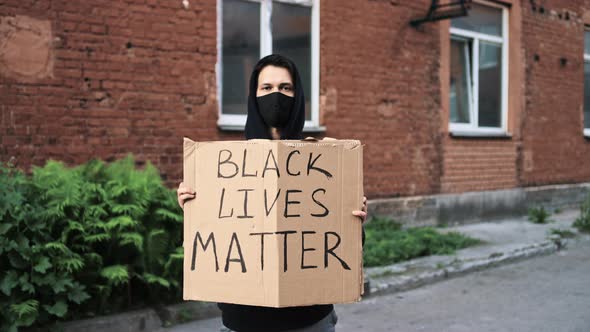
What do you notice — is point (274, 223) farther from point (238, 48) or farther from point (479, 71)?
point (479, 71)

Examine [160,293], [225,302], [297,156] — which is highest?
[297,156]

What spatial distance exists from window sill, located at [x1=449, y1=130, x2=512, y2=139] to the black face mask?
829 cm

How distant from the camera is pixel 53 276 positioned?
4.22m

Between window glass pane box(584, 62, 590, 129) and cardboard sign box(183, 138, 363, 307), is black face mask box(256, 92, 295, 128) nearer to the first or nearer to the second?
cardboard sign box(183, 138, 363, 307)

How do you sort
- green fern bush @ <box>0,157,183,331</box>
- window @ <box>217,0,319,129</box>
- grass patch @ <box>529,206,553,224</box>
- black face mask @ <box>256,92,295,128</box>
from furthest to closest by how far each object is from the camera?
grass patch @ <box>529,206,553,224</box> < window @ <box>217,0,319,129</box> < green fern bush @ <box>0,157,183,331</box> < black face mask @ <box>256,92,295,128</box>

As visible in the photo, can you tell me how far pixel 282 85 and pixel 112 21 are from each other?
15.0ft

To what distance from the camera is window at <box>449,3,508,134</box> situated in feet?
35.7

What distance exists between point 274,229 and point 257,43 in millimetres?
6125

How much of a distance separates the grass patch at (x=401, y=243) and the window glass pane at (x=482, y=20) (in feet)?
12.8

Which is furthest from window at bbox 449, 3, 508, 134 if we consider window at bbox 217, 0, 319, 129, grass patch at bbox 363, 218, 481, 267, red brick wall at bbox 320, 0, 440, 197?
window at bbox 217, 0, 319, 129

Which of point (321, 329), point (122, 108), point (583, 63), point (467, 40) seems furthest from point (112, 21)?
point (583, 63)

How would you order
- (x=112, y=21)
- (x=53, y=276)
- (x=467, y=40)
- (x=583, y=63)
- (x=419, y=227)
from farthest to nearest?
(x=583, y=63)
(x=467, y=40)
(x=419, y=227)
(x=112, y=21)
(x=53, y=276)

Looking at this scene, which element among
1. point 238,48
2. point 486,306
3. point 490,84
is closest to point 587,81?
point 490,84

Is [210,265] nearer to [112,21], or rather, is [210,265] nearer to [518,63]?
[112,21]
